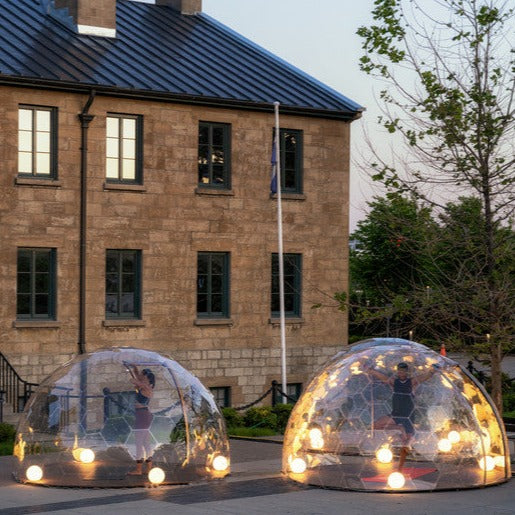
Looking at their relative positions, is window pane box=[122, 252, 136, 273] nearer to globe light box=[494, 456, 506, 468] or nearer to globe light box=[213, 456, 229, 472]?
globe light box=[213, 456, 229, 472]

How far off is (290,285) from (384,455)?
1762 centimetres

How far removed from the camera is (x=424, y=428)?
59.9 feet

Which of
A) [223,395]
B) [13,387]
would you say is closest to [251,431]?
[13,387]

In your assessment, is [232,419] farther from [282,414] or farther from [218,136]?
[218,136]

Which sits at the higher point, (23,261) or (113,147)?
(113,147)

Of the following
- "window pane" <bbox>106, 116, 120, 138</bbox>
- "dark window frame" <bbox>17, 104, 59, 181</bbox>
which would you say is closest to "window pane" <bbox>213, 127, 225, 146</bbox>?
"window pane" <bbox>106, 116, 120, 138</bbox>

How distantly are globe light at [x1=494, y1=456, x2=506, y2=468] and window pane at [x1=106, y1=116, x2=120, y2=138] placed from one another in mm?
16295

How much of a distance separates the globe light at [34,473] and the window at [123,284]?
13.6m

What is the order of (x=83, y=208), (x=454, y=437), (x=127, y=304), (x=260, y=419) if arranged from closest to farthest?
(x=454, y=437), (x=260, y=419), (x=83, y=208), (x=127, y=304)

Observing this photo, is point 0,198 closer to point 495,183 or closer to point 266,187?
point 266,187

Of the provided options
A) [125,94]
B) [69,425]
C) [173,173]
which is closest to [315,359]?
[173,173]

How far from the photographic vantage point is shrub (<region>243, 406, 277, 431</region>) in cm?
2881

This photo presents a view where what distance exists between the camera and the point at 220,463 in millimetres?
19391

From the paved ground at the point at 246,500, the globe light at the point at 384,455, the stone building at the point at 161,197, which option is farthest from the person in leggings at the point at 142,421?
the stone building at the point at 161,197
